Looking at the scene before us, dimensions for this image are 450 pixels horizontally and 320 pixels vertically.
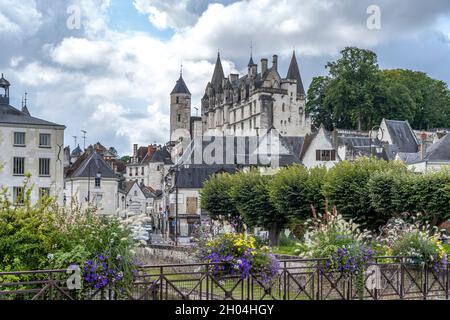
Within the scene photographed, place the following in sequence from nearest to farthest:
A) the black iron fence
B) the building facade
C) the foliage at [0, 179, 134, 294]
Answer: the black iron fence
the foliage at [0, 179, 134, 294]
the building facade

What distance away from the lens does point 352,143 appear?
6450 centimetres

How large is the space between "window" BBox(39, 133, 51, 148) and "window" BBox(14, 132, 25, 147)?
1014 millimetres

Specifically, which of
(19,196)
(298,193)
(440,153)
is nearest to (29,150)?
(298,193)

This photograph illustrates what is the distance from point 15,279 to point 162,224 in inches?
2436

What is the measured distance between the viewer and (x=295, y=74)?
336ft

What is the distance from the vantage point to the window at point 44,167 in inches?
1513

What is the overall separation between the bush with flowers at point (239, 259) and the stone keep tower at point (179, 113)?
112 meters

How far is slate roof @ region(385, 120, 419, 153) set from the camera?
72.6 m

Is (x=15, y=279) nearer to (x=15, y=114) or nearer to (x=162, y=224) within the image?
(x=15, y=114)

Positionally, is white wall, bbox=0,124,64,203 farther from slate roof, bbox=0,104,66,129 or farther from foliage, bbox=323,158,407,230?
foliage, bbox=323,158,407,230

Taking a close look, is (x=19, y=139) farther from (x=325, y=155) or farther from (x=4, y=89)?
(x=325, y=155)

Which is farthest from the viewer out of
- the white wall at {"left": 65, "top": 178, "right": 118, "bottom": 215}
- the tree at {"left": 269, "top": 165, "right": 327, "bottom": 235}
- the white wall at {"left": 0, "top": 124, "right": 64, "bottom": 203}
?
the white wall at {"left": 65, "top": 178, "right": 118, "bottom": 215}

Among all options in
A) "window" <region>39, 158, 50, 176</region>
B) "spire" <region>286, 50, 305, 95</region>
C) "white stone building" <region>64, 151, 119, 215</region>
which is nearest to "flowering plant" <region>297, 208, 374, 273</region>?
"window" <region>39, 158, 50, 176</region>

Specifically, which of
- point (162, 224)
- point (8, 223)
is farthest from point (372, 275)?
point (162, 224)
